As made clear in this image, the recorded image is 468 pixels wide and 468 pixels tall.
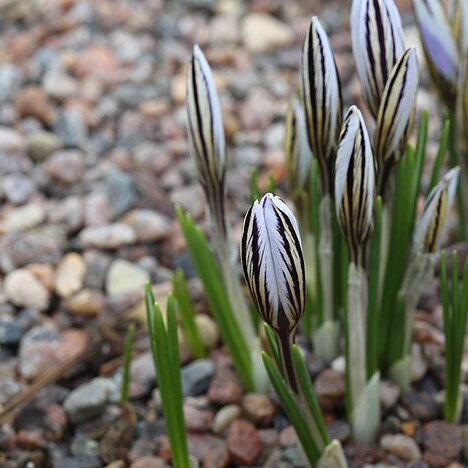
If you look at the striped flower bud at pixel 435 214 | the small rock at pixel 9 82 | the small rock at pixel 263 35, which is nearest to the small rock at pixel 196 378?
the striped flower bud at pixel 435 214

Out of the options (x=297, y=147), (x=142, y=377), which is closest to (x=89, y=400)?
(x=142, y=377)

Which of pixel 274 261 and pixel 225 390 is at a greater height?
pixel 274 261

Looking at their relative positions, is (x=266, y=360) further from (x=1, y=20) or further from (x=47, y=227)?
(x=1, y=20)

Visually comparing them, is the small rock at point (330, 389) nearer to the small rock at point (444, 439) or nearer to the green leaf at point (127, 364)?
the small rock at point (444, 439)

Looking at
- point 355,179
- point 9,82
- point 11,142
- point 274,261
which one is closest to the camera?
point 274,261

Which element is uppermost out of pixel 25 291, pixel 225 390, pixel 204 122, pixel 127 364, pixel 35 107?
pixel 35 107

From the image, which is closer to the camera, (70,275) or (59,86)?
(70,275)

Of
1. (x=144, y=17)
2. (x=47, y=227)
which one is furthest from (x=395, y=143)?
(x=144, y=17)

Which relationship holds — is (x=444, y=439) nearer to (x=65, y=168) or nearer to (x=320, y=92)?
(x=320, y=92)
